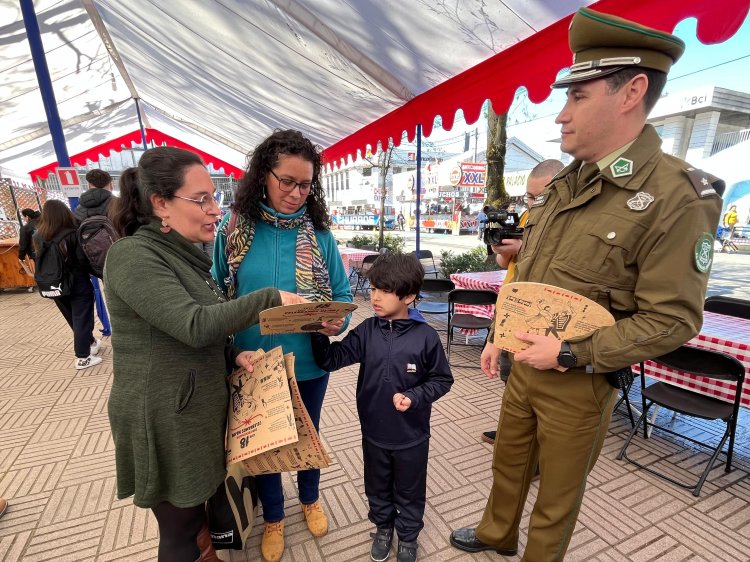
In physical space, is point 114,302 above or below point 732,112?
below

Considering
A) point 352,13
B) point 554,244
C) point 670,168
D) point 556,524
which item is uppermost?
point 352,13

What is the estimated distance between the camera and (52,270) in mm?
3750

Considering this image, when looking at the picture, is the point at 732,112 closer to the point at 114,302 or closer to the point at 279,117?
the point at 279,117

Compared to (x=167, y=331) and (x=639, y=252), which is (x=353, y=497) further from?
(x=639, y=252)

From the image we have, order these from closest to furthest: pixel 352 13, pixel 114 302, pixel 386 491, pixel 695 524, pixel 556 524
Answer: pixel 114 302
pixel 556 524
pixel 386 491
pixel 695 524
pixel 352 13

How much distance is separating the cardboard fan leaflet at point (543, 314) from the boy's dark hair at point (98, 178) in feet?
15.5

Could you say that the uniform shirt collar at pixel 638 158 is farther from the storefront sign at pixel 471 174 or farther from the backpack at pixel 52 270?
the storefront sign at pixel 471 174

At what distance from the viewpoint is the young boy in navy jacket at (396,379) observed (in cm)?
161

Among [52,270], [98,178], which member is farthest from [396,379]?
[98,178]

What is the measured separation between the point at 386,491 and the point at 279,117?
7.40 m

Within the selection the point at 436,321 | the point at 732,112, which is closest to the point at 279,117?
the point at 436,321

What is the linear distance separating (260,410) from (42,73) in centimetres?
572

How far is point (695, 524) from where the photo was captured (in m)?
2.11

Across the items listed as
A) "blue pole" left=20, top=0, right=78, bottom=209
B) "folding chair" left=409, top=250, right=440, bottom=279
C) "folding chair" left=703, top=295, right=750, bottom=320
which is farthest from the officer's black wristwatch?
"folding chair" left=409, top=250, right=440, bottom=279
